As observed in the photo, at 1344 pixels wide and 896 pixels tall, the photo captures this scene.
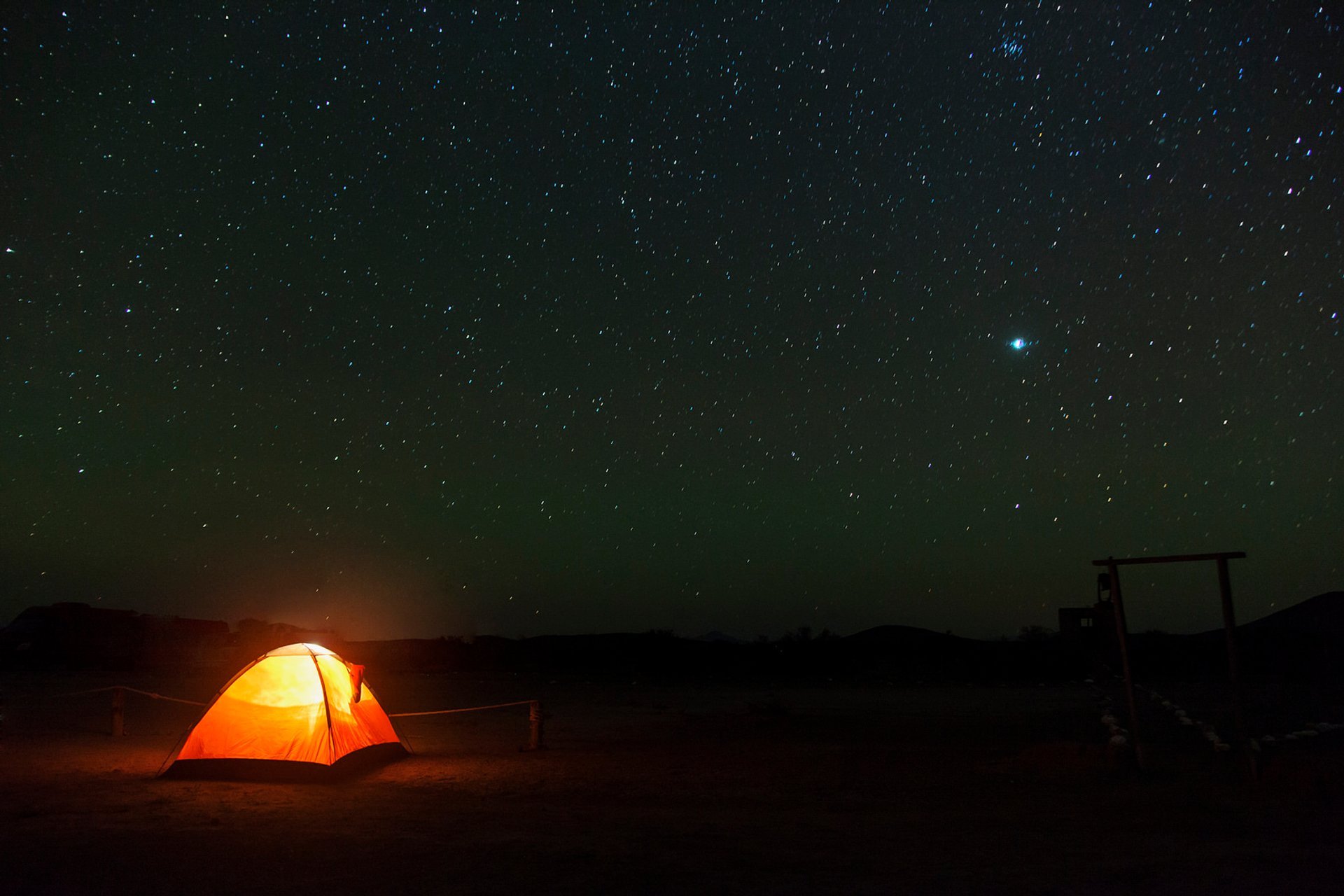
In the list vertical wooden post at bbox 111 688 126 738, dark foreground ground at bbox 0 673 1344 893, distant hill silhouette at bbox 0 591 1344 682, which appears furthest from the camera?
distant hill silhouette at bbox 0 591 1344 682

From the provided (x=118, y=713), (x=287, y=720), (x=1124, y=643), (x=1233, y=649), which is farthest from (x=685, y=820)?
(x=118, y=713)

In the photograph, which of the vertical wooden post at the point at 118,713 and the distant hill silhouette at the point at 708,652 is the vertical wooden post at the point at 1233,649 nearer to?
the vertical wooden post at the point at 118,713

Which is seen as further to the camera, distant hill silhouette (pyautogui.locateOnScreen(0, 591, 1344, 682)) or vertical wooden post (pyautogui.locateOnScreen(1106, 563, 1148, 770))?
→ distant hill silhouette (pyautogui.locateOnScreen(0, 591, 1344, 682))

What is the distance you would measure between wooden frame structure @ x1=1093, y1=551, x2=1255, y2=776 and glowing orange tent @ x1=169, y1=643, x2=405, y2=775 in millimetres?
9781

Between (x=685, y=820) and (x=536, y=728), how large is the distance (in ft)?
20.8

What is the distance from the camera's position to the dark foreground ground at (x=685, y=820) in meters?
6.60

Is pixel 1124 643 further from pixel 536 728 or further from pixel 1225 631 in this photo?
pixel 536 728

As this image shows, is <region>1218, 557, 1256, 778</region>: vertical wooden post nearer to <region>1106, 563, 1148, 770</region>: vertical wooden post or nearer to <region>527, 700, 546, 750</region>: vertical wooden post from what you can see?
<region>1106, 563, 1148, 770</region>: vertical wooden post

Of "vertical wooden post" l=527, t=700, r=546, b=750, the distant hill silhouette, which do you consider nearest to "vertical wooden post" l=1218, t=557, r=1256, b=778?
"vertical wooden post" l=527, t=700, r=546, b=750

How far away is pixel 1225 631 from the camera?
1099 centimetres

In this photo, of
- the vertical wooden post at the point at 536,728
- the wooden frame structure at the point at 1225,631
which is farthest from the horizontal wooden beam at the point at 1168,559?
the vertical wooden post at the point at 536,728

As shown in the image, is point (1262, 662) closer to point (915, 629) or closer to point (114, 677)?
point (915, 629)

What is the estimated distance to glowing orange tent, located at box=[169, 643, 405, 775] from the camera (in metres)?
11.1

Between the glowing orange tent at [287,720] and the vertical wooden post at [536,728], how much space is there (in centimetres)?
251
